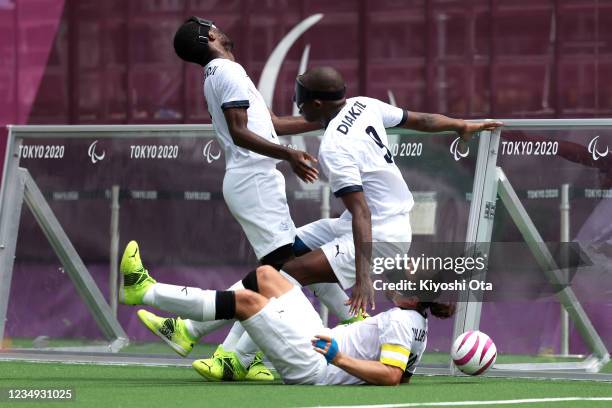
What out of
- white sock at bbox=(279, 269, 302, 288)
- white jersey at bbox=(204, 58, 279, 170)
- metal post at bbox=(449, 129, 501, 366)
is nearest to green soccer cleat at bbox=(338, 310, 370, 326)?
white sock at bbox=(279, 269, 302, 288)

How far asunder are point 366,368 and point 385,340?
A: 0.17 m

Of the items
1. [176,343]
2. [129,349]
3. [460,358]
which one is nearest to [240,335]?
[176,343]

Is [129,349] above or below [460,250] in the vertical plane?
below

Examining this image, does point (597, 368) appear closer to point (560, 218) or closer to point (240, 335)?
point (560, 218)

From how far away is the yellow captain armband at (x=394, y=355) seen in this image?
26.6ft

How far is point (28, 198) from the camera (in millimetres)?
11047

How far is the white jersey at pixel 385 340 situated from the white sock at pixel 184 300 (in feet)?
2.07

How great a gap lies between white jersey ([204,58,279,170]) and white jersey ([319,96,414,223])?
0.50 meters

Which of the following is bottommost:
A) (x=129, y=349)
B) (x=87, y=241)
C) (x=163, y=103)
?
(x=129, y=349)

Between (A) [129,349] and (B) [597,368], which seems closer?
(B) [597,368]

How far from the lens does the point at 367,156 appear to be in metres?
8.86

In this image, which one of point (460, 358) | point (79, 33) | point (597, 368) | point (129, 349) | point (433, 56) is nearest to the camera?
point (460, 358)

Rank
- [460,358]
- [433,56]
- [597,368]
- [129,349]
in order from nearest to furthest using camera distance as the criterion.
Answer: [460,358] < [597,368] < [129,349] < [433,56]

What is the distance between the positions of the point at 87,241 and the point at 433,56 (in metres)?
2.74
